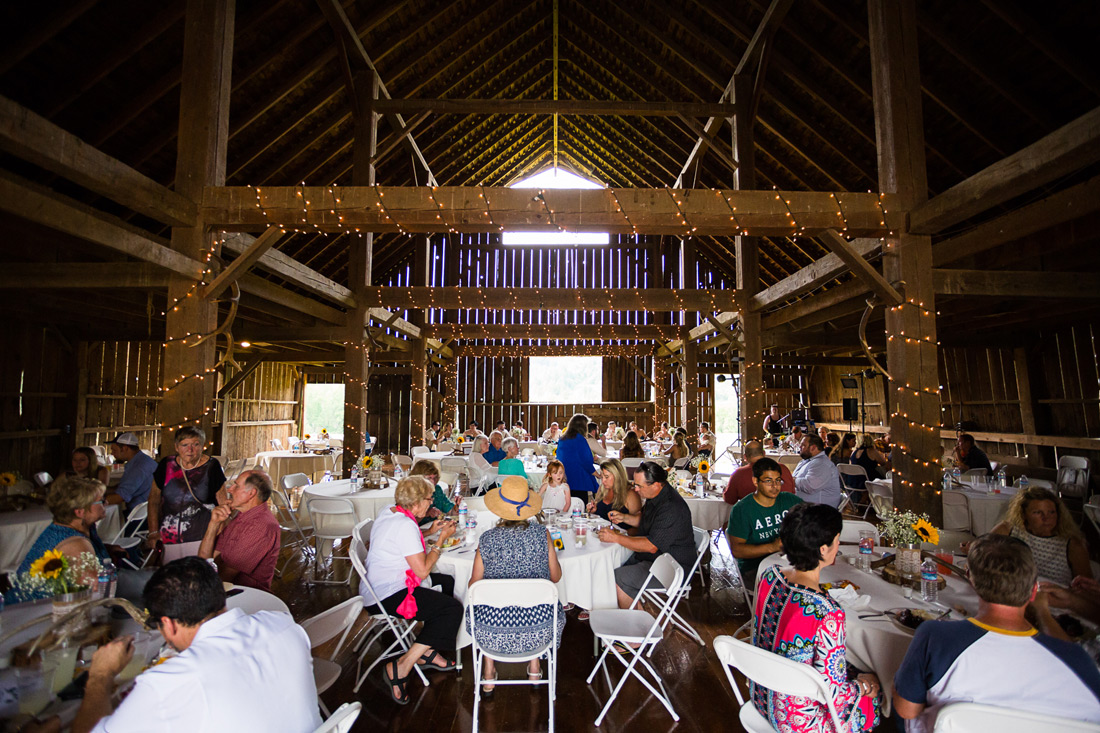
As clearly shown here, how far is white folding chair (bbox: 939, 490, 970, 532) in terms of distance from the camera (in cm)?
610

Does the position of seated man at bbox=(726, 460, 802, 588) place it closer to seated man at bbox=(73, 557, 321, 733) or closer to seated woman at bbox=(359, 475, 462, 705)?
seated woman at bbox=(359, 475, 462, 705)

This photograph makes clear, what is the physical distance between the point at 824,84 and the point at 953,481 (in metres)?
6.31

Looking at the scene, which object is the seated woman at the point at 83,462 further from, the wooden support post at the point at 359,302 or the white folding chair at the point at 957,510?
the white folding chair at the point at 957,510

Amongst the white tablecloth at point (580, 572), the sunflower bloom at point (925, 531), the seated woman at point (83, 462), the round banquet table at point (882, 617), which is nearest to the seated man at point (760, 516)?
the round banquet table at point (882, 617)

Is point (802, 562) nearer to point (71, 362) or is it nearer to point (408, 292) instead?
point (408, 292)

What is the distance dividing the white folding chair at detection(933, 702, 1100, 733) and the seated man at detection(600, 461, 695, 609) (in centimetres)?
222

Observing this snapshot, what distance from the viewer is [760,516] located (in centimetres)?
399

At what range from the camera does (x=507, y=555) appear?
3.26m

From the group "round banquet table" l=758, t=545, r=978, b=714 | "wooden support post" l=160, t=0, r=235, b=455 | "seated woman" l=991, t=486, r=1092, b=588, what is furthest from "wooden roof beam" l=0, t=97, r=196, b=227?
"seated woman" l=991, t=486, r=1092, b=588

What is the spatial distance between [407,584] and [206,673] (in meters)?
1.87

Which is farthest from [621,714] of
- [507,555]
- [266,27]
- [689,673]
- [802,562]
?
[266,27]

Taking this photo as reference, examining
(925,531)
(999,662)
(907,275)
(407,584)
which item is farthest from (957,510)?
(407,584)

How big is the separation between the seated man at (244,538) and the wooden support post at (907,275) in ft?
18.4

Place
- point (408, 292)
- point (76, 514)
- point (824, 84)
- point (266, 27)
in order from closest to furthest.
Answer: point (76, 514) → point (266, 27) → point (824, 84) → point (408, 292)
